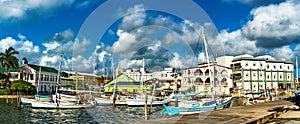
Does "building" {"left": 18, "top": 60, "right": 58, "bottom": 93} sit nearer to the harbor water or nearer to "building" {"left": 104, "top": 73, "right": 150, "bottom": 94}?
"building" {"left": 104, "top": 73, "right": 150, "bottom": 94}

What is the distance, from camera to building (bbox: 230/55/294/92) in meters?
82.6

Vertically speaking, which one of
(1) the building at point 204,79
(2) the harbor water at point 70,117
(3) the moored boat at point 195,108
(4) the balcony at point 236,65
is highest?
(4) the balcony at point 236,65

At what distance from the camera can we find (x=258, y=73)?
278 ft

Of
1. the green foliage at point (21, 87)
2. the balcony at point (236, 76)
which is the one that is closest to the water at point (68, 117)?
the green foliage at point (21, 87)

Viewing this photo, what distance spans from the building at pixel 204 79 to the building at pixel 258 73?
2.50 m

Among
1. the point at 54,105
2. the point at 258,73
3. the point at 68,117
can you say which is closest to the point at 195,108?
the point at 68,117

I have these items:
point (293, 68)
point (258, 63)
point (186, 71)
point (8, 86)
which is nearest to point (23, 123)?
point (8, 86)

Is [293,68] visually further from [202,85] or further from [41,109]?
[41,109]

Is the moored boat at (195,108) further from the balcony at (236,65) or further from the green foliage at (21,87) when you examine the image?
the balcony at (236,65)

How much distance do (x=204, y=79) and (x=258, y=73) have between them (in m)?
19.9

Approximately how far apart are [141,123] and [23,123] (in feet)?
62.3

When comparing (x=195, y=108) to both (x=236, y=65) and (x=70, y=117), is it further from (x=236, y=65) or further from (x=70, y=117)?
(x=236, y=65)

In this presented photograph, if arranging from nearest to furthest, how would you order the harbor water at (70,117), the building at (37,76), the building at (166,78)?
the harbor water at (70,117) < the building at (37,76) < the building at (166,78)

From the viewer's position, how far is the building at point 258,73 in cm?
8256
